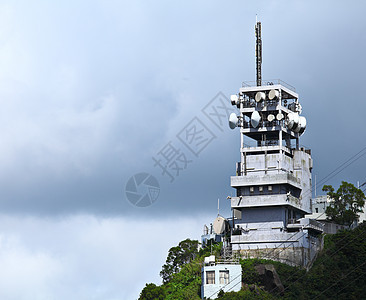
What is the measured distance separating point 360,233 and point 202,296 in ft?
76.4

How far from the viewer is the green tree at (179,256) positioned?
501 feet

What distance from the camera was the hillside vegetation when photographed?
393 ft

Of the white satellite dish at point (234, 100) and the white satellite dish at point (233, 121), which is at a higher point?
the white satellite dish at point (234, 100)

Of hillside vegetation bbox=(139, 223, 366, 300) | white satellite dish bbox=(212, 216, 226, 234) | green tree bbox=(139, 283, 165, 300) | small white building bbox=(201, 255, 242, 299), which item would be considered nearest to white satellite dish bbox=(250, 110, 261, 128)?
white satellite dish bbox=(212, 216, 226, 234)

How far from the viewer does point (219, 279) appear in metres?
123

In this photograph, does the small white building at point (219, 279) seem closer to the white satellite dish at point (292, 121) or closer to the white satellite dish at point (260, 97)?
the white satellite dish at point (292, 121)

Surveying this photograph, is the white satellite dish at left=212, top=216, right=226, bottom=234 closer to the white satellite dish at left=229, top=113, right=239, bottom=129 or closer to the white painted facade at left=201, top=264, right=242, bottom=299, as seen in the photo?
the white painted facade at left=201, top=264, right=242, bottom=299

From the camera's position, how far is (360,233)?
127m

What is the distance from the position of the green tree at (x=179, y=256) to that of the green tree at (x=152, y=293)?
13444 millimetres

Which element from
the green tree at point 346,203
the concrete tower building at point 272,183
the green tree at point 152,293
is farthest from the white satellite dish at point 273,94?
the green tree at point 152,293

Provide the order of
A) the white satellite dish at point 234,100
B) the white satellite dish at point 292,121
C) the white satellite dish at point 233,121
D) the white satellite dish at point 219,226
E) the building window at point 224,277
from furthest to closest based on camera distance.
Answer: the white satellite dish at point 234,100 < the white satellite dish at point 233,121 < the white satellite dish at point 219,226 < the white satellite dish at point 292,121 < the building window at point 224,277

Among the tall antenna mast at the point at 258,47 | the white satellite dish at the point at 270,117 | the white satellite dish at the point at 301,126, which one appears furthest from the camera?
the tall antenna mast at the point at 258,47

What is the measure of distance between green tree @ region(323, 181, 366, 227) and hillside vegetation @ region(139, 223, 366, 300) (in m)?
5.51

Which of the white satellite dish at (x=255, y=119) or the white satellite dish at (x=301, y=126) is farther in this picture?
the white satellite dish at (x=301, y=126)
